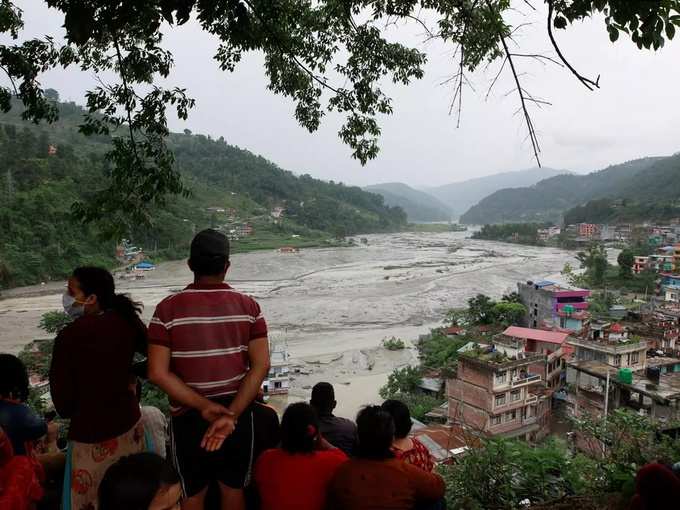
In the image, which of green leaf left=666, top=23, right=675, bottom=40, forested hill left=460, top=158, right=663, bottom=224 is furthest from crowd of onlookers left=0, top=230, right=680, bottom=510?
forested hill left=460, top=158, right=663, bottom=224

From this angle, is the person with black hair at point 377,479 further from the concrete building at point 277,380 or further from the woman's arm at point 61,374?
the concrete building at point 277,380

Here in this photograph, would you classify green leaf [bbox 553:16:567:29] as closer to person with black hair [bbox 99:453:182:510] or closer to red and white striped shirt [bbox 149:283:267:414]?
red and white striped shirt [bbox 149:283:267:414]

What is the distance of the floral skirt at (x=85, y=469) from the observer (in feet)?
4.04

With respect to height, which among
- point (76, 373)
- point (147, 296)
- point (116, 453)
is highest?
point (76, 373)

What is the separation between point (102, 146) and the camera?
44031 mm

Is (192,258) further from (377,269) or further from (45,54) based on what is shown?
(377,269)

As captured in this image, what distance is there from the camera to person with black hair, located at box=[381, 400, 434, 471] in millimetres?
1372

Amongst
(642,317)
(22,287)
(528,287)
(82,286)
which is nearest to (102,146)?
(22,287)

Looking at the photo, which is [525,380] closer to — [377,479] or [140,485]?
[377,479]

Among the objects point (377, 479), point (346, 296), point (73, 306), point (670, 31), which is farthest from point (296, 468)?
point (346, 296)

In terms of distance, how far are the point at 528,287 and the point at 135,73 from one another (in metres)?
15.3

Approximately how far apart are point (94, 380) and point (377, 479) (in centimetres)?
74

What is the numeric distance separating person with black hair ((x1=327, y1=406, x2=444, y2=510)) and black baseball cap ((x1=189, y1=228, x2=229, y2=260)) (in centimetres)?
53

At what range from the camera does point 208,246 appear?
1130 mm
